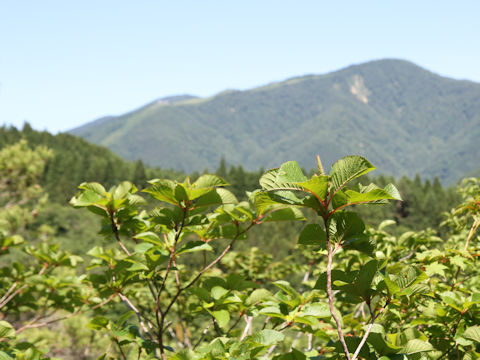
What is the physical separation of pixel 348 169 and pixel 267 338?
933 mm

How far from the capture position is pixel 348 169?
1292 millimetres

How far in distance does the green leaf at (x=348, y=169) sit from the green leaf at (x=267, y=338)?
2.70ft

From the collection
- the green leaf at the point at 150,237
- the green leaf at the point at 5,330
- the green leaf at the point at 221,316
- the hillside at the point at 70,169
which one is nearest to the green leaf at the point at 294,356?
the green leaf at the point at 221,316

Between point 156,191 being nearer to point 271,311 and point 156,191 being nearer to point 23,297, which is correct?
point 271,311

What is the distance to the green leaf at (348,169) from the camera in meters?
1.26

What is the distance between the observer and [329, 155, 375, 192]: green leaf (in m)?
1.26

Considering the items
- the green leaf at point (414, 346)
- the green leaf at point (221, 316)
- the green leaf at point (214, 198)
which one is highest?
the green leaf at point (214, 198)

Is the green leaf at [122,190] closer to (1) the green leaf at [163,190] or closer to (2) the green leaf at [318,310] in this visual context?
(1) the green leaf at [163,190]

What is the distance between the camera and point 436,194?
69.5 meters

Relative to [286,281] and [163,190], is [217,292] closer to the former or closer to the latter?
[286,281]

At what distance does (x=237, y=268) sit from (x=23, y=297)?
363 centimetres

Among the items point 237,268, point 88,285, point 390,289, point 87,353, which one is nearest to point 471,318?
point 390,289

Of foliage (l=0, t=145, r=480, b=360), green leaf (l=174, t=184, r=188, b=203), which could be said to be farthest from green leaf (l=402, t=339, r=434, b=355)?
green leaf (l=174, t=184, r=188, b=203)

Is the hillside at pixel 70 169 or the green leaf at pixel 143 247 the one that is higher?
the hillside at pixel 70 169
